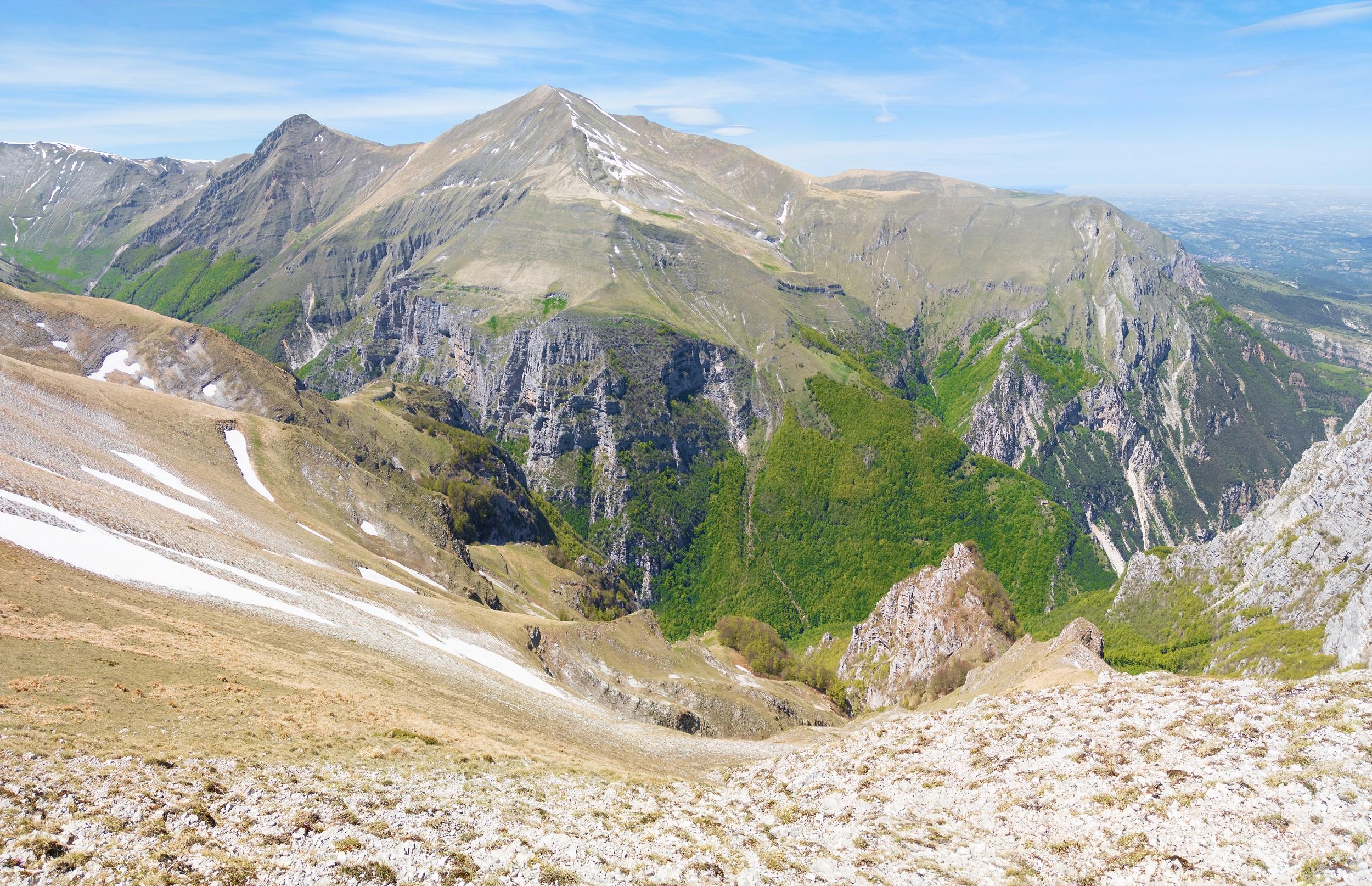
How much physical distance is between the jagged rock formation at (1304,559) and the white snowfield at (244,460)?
5178 inches

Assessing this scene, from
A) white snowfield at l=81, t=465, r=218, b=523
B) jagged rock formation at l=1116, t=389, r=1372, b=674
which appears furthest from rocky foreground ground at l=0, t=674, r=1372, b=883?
jagged rock formation at l=1116, t=389, r=1372, b=674

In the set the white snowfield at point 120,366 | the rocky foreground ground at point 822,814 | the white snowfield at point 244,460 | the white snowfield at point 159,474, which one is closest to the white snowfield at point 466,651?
the white snowfield at point 159,474

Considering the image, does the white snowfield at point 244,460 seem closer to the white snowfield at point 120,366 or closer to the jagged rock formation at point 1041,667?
the white snowfield at point 120,366

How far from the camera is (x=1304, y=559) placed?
12500cm

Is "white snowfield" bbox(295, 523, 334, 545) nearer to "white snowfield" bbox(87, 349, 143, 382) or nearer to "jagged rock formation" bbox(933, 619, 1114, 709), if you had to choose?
"jagged rock formation" bbox(933, 619, 1114, 709)

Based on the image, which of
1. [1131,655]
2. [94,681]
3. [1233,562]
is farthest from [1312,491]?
[94,681]

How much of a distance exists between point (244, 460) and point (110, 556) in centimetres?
4242

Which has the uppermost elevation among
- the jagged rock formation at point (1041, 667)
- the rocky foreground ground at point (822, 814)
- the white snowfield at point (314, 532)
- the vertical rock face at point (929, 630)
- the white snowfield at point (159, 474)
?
the white snowfield at point (159, 474)

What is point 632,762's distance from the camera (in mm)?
34719

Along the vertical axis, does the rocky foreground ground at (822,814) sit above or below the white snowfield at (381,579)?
above

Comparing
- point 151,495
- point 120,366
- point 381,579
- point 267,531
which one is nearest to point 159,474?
point 151,495

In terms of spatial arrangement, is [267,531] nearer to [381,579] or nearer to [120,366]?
[381,579]

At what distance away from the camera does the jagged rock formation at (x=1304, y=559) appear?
11050 centimetres

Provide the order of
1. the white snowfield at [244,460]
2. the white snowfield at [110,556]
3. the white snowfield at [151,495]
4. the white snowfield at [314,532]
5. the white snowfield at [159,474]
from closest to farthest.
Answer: the white snowfield at [110,556] < the white snowfield at [151,495] < the white snowfield at [159,474] < the white snowfield at [314,532] < the white snowfield at [244,460]
